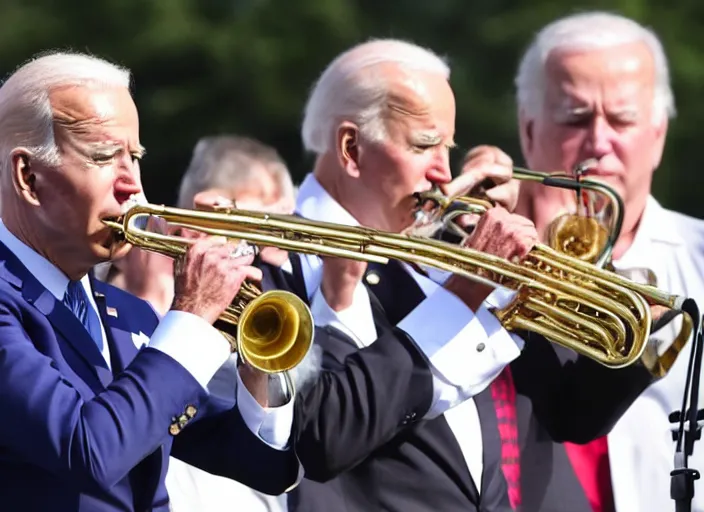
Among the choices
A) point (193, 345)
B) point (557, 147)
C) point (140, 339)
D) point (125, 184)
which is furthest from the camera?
point (557, 147)

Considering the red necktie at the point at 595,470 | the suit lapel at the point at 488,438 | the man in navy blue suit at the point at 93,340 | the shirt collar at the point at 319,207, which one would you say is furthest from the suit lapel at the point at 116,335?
the red necktie at the point at 595,470

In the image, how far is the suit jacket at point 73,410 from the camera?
4055 mm

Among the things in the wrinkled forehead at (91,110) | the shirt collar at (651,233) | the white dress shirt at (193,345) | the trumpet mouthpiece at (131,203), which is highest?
the shirt collar at (651,233)

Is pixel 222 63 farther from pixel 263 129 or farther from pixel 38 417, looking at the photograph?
pixel 38 417

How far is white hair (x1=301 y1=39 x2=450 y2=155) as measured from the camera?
5.56 m

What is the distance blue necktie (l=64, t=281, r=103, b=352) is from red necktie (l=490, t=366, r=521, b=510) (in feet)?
4.48

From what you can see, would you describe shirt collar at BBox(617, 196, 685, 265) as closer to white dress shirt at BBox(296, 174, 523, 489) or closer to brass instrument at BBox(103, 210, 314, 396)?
white dress shirt at BBox(296, 174, 523, 489)

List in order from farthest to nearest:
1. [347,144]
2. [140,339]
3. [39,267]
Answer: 1. [347,144]
2. [140,339]
3. [39,267]

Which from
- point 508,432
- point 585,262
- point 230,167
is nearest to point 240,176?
point 230,167

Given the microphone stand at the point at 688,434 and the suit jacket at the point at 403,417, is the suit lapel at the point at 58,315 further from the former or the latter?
the microphone stand at the point at 688,434

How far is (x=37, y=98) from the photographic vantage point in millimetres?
4398

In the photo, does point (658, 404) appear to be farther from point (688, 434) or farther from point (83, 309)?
point (83, 309)

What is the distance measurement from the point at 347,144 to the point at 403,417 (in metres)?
1.01

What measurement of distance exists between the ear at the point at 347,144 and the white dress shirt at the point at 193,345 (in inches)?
45.2
